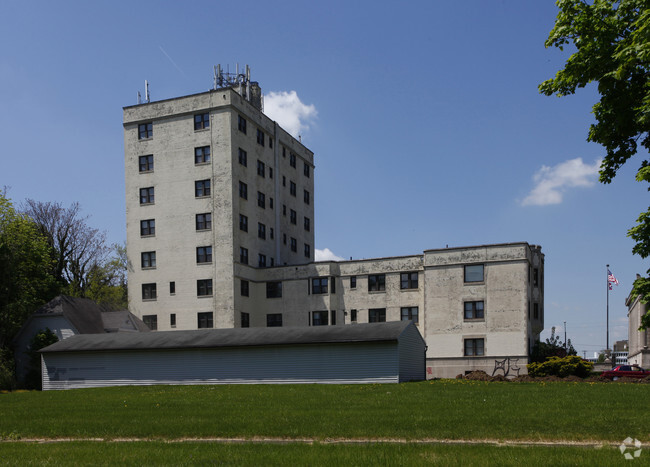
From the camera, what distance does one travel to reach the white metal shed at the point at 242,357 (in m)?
39.5

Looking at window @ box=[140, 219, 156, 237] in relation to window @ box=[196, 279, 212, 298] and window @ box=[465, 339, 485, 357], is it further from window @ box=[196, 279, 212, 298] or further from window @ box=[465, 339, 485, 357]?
window @ box=[465, 339, 485, 357]

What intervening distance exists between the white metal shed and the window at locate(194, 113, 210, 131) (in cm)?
2302

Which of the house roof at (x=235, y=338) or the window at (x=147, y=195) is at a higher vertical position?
the window at (x=147, y=195)

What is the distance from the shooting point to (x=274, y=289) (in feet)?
205

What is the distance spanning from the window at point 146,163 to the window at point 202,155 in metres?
5.37

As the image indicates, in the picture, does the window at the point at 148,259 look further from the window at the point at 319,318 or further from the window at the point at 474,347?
the window at the point at 474,347

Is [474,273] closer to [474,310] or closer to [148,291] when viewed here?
[474,310]

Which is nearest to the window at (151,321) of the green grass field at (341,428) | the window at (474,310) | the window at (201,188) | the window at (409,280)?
the window at (201,188)

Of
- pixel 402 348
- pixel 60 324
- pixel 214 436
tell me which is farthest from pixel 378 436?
pixel 60 324

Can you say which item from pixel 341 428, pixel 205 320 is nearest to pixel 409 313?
pixel 205 320

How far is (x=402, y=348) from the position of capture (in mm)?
39688

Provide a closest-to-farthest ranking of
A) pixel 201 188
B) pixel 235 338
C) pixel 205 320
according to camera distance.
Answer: pixel 235 338 < pixel 205 320 < pixel 201 188

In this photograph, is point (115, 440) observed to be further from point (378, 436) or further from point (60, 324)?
point (60, 324)

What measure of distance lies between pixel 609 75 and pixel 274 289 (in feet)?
162
